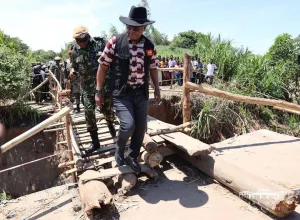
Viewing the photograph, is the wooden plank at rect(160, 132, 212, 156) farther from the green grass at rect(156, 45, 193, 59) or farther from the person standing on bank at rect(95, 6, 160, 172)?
the green grass at rect(156, 45, 193, 59)

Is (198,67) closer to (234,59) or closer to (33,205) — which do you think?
(234,59)

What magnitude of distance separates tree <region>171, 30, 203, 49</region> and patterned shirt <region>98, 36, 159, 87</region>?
43.0m

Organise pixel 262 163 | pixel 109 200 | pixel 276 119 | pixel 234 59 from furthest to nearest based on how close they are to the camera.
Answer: pixel 234 59
pixel 276 119
pixel 262 163
pixel 109 200

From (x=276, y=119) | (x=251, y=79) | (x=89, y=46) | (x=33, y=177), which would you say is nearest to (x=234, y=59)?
(x=251, y=79)

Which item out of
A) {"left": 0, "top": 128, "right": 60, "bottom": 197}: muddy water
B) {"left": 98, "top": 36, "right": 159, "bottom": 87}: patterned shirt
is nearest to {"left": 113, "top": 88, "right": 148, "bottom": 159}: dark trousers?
{"left": 98, "top": 36, "right": 159, "bottom": 87}: patterned shirt

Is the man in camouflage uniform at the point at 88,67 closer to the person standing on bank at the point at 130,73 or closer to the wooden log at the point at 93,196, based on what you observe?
the person standing on bank at the point at 130,73

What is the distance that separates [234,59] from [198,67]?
1475 millimetres

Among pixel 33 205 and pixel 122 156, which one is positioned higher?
pixel 122 156

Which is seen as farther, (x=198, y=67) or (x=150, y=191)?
(x=198, y=67)

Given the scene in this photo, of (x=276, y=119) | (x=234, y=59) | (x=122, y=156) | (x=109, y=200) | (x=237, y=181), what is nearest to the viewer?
(x=109, y=200)

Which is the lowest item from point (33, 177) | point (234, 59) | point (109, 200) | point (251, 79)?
point (33, 177)

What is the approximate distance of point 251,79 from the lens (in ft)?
29.3

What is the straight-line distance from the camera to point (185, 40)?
46250mm

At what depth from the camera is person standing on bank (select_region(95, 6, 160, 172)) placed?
330cm
